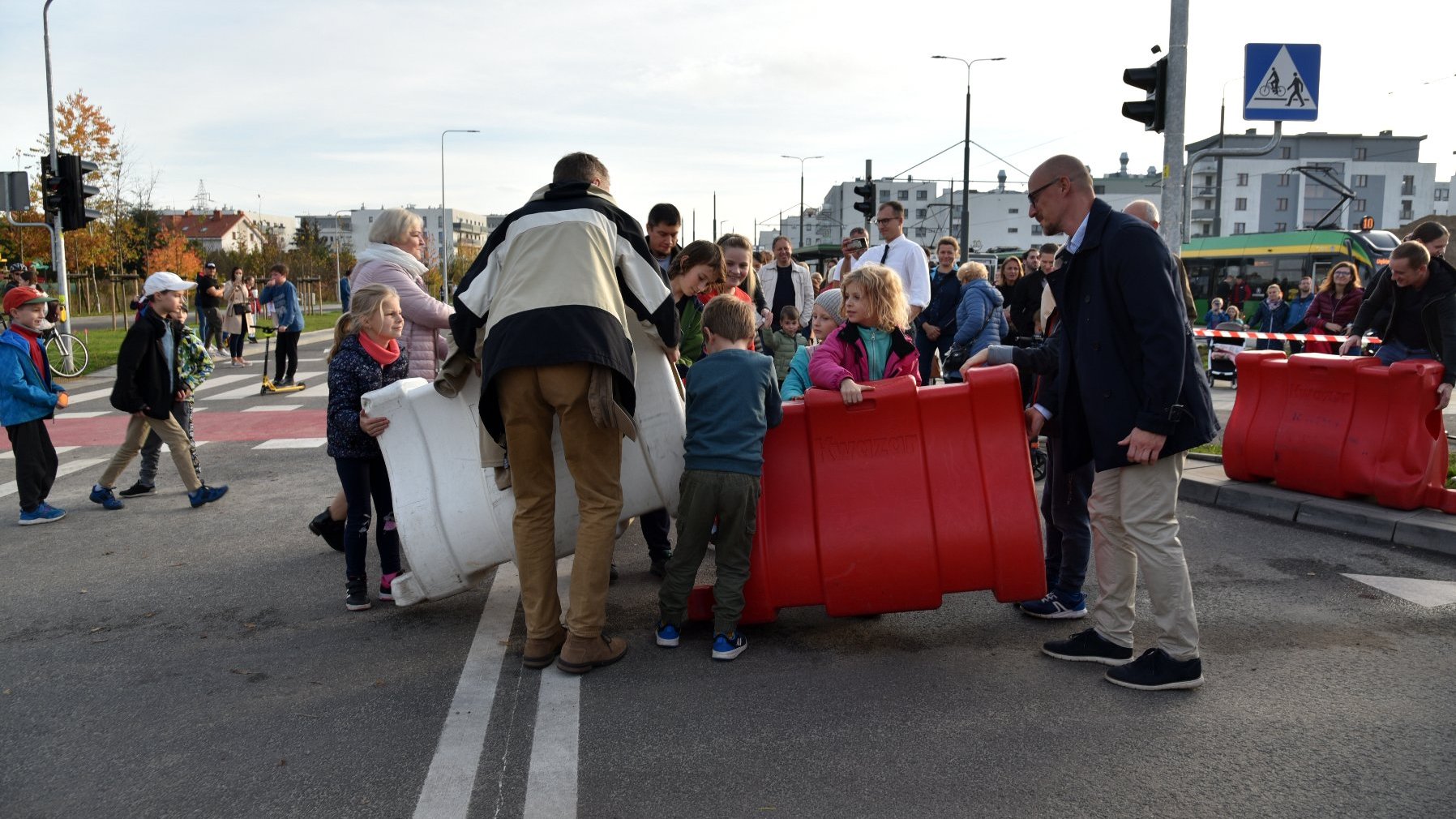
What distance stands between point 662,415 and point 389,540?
65.7 inches

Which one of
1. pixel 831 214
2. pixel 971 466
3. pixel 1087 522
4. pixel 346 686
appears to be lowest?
pixel 346 686

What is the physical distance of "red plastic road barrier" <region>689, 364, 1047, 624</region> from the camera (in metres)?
4.27

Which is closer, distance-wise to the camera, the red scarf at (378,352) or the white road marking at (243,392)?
the red scarf at (378,352)

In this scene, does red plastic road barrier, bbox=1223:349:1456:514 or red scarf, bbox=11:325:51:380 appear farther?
red scarf, bbox=11:325:51:380

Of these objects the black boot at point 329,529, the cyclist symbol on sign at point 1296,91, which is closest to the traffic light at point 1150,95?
the cyclist symbol on sign at point 1296,91

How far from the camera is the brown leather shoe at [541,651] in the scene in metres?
4.14

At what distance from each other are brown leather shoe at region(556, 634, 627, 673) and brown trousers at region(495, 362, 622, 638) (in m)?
0.03

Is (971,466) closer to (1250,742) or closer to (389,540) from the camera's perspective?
(1250,742)

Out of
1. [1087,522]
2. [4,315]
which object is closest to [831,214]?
[4,315]

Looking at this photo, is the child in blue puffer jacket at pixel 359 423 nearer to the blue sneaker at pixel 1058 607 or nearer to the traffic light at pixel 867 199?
the blue sneaker at pixel 1058 607

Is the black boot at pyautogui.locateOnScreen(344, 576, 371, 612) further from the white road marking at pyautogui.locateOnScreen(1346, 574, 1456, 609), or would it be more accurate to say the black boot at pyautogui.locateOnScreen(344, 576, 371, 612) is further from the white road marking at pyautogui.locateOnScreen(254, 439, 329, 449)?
the white road marking at pyautogui.locateOnScreen(254, 439, 329, 449)

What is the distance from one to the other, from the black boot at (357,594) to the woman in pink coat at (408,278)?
1.13 m

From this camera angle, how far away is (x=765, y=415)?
4.27 metres

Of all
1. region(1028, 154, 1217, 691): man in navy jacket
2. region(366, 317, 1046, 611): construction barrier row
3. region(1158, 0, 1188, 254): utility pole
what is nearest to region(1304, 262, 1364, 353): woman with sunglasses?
region(1158, 0, 1188, 254): utility pole
